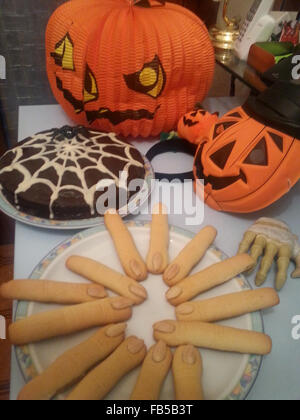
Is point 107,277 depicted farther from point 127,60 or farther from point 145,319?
point 127,60

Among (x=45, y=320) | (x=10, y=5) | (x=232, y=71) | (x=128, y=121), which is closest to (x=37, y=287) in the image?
(x=45, y=320)

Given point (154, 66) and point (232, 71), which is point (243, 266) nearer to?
point (154, 66)

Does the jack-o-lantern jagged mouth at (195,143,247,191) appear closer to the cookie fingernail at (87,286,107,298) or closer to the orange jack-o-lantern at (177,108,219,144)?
the orange jack-o-lantern at (177,108,219,144)

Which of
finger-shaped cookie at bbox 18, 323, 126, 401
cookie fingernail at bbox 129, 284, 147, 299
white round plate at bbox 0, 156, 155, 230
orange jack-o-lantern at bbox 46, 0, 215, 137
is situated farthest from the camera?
orange jack-o-lantern at bbox 46, 0, 215, 137

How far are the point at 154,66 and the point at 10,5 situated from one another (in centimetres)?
56

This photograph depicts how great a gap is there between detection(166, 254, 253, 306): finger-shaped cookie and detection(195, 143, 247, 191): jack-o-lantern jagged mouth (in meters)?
0.16

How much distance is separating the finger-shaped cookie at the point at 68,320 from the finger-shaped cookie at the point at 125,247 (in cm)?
6

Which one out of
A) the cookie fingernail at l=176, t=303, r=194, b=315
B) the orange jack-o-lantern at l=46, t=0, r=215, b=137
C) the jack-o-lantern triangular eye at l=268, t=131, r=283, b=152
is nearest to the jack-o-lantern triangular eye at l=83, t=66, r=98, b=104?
the orange jack-o-lantern at l=46, t=0, r=215, b=137

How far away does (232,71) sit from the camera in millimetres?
870

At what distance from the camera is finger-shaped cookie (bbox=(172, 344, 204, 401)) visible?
386 mm

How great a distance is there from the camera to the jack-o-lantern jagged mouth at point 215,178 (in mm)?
598

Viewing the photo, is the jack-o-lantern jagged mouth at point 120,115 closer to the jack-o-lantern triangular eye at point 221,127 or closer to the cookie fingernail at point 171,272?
the jack-o-lantern triangular eye at point 221,127
